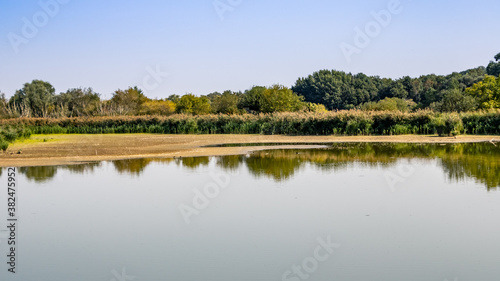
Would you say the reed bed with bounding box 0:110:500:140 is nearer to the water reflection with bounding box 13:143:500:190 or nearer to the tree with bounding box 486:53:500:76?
the water reflection with bounding box 13:143:500:190

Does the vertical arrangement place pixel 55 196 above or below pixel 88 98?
below

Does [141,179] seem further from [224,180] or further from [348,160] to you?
[348,160]

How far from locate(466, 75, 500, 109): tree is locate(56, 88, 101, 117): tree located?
173 ft

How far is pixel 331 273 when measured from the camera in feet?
27.9

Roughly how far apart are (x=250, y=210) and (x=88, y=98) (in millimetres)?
81657

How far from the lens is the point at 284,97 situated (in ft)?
203

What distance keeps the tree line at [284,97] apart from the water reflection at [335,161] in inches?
1127

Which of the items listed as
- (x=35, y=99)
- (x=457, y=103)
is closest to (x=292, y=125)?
(x=457, y=103)

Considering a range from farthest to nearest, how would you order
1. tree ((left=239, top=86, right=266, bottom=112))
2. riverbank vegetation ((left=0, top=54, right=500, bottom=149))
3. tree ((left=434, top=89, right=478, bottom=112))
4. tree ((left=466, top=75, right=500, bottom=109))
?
tree ((left=239, top=86, right=266, bottom=112)) < tree ((left=466, top=75, right=500, bottom=109)) < tree ((left=434, top=89, right=478, bottom=112)) < riverbank vegetation ((left=0, top=54, right=500, bottom=149))

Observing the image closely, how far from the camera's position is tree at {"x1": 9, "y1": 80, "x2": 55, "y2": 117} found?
87562 mm

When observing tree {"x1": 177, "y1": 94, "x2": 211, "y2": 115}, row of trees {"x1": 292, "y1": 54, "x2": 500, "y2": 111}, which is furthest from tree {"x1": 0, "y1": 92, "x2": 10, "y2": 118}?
row of trees {"x1": 292, "y1": 54, "x2": 500, "y2": 111}

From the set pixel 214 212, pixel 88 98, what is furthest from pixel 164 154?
pixel 88 98

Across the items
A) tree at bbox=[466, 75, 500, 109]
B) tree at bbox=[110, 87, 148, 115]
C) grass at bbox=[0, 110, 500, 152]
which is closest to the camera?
grass at bbox=[0, 110, 500, 152]

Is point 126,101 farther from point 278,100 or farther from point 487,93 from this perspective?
point 487,93
